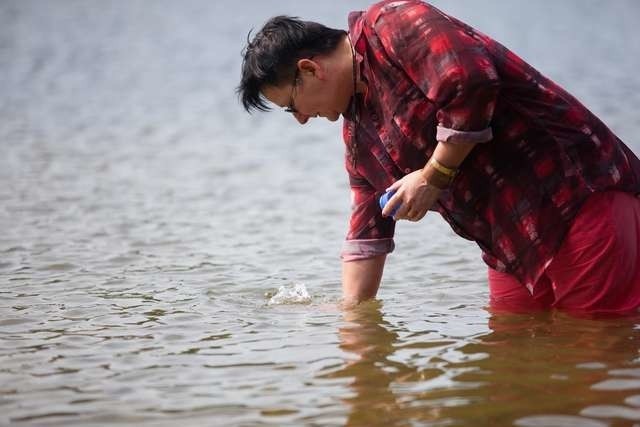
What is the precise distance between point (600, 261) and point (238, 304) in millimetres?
1823

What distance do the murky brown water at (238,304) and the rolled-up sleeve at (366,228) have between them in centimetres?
30

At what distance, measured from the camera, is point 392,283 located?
5.28 metres

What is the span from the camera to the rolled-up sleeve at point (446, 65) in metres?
3.18

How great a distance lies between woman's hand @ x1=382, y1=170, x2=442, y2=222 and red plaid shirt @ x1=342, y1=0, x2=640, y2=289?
0.42 feet

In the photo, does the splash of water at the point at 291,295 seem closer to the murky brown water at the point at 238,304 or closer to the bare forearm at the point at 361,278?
the murky brown water at the point at 238,304

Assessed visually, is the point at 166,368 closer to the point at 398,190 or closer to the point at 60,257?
the point at 398,190

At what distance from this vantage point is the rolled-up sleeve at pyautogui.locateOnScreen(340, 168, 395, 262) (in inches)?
159

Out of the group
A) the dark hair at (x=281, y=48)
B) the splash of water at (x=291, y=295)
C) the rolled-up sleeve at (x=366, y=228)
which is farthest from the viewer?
the splash of water at (x=291, y=295)

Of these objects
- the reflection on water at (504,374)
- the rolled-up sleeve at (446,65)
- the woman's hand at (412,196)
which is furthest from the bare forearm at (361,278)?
the rolled-up sleeve at (446,65)

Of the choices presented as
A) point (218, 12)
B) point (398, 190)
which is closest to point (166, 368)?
point (398, 190)

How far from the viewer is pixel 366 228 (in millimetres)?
4145

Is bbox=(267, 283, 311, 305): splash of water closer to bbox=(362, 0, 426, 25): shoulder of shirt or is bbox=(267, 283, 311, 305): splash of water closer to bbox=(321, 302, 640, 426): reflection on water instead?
bbox=(321, 302, 640, 426): reflection on water

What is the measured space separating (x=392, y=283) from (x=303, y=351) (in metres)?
1.40

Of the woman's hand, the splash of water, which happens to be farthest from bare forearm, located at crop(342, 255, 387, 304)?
the woman's hand
